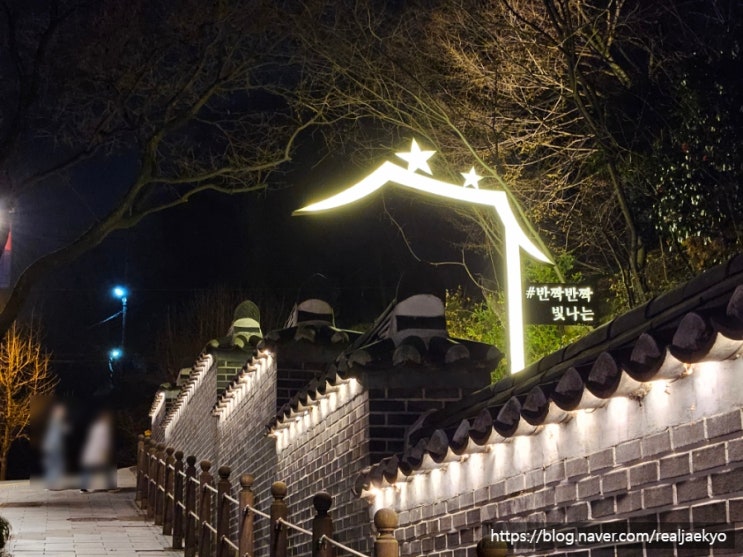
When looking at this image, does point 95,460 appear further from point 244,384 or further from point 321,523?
point 321,523

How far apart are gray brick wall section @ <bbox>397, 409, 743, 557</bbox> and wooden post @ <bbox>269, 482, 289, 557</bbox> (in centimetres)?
166

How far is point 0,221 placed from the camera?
14.0 metres

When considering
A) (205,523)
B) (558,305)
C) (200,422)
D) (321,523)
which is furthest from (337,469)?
(200,422)

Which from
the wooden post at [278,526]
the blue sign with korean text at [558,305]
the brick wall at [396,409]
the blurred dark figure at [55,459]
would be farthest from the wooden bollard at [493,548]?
the blurred dark figure at [55,459]

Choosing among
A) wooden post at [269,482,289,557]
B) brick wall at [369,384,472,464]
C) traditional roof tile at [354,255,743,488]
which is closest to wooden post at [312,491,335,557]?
traditional roof tile at [354,255,743,488]

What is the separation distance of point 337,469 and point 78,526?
8.25 meters

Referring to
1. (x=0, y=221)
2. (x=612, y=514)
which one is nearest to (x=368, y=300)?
(x=0, y=221)

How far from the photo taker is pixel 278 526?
692 cm

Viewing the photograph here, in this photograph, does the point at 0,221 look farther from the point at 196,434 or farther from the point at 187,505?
the point at 196,434

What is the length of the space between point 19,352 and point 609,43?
25.6 m

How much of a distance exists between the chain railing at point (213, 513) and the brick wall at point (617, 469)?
73 cm

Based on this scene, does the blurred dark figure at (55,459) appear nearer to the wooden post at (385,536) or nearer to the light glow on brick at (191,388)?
the light glow on brick at (191,388)

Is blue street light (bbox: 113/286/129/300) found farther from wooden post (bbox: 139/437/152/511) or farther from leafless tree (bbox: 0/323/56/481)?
wooden post (bbox: 139/437/152/511)

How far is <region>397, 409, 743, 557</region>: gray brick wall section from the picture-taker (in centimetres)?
334
